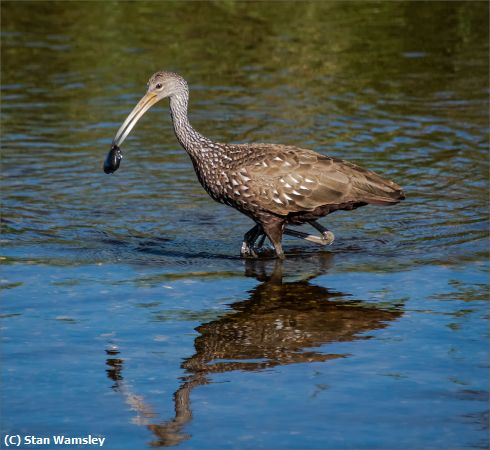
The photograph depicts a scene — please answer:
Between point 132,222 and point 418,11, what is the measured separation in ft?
31.7

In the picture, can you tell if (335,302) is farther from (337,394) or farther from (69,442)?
(69,442)

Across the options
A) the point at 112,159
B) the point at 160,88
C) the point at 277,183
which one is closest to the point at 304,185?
the point at 277,183

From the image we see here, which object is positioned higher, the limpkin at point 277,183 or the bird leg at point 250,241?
the limpkin at point 277,183

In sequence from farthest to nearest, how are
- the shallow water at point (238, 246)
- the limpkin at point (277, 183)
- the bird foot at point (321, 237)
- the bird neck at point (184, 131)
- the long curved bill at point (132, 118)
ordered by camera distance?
the bird foot at point (321, 237), the bird neck at point (184, 131), the long curved bill at point (132, 118), the limpkin at point (277, 183), the shallow water at point (238, 246)

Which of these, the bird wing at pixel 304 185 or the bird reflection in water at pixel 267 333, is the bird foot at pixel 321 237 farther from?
the bird reflection in water at pixel 267 333

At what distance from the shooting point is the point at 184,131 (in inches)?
392

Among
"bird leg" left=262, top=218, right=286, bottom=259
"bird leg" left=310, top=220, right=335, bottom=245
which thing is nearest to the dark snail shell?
"bird leg" left=262, top=218, right=286, bottom=259

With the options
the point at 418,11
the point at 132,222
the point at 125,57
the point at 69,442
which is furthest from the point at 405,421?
the point at 418,11

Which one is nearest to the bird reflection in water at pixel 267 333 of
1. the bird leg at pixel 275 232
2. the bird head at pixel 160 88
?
the bird leg at pixel 275 232

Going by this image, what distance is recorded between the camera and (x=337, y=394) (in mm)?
6867

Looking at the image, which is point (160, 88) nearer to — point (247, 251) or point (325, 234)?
point (247, 251)

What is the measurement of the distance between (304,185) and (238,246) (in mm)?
923

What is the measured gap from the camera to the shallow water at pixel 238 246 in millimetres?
6734

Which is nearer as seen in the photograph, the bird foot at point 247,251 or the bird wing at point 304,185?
the bird wing at point 304,185
